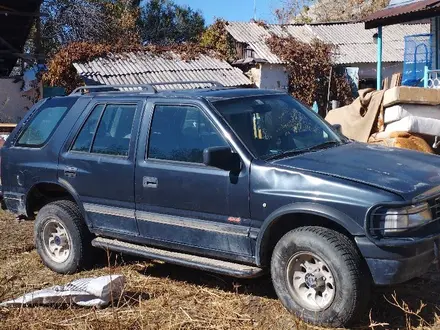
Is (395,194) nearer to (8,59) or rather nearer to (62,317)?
(62,317)

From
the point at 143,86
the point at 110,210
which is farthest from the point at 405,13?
the point at 110,210

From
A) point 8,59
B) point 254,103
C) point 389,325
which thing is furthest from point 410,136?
point 8,59

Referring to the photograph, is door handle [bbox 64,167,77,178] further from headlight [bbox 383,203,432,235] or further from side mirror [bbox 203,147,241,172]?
headlight [bbox 383,203,432,235]

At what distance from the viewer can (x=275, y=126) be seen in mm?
5055

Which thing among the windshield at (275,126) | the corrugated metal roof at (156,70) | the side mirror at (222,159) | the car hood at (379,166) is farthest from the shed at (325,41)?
the side mirror at (222,159)

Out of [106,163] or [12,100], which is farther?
[12,100]

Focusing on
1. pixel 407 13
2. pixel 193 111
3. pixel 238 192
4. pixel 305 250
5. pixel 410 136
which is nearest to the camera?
pixel 305 250

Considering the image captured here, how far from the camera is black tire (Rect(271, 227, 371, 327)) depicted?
13.3 ft

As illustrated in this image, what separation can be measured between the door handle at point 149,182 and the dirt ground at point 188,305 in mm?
788

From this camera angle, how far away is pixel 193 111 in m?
5.09

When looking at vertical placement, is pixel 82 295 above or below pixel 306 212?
below

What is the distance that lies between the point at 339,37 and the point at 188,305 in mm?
19871

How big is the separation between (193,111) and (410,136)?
16.0 ft

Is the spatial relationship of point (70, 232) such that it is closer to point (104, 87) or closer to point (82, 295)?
point (82, 295)
